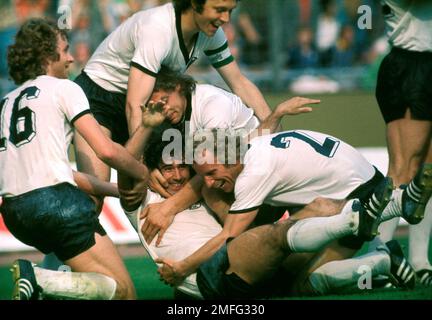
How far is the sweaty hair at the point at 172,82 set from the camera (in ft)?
19.7

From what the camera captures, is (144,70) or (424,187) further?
(144,70)

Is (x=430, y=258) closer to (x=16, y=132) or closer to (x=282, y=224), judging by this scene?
(x=282, y=224)

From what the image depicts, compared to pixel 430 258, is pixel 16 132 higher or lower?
higher

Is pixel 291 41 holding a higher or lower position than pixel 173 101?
lower

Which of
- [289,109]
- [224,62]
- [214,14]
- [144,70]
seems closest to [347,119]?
[224,62]

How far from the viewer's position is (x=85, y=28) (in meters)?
10.4

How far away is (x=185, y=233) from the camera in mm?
5852

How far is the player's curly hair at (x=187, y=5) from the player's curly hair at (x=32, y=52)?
0.82m

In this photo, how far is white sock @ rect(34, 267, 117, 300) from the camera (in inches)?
207

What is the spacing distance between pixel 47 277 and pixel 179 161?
3.90ft

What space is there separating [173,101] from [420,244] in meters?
1.84

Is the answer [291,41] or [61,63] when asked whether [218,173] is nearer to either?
[61,63]

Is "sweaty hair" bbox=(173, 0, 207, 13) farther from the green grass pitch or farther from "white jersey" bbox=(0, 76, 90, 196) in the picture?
the green grass pitch

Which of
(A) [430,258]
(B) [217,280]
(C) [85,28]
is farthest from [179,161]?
(C) [85,28]
